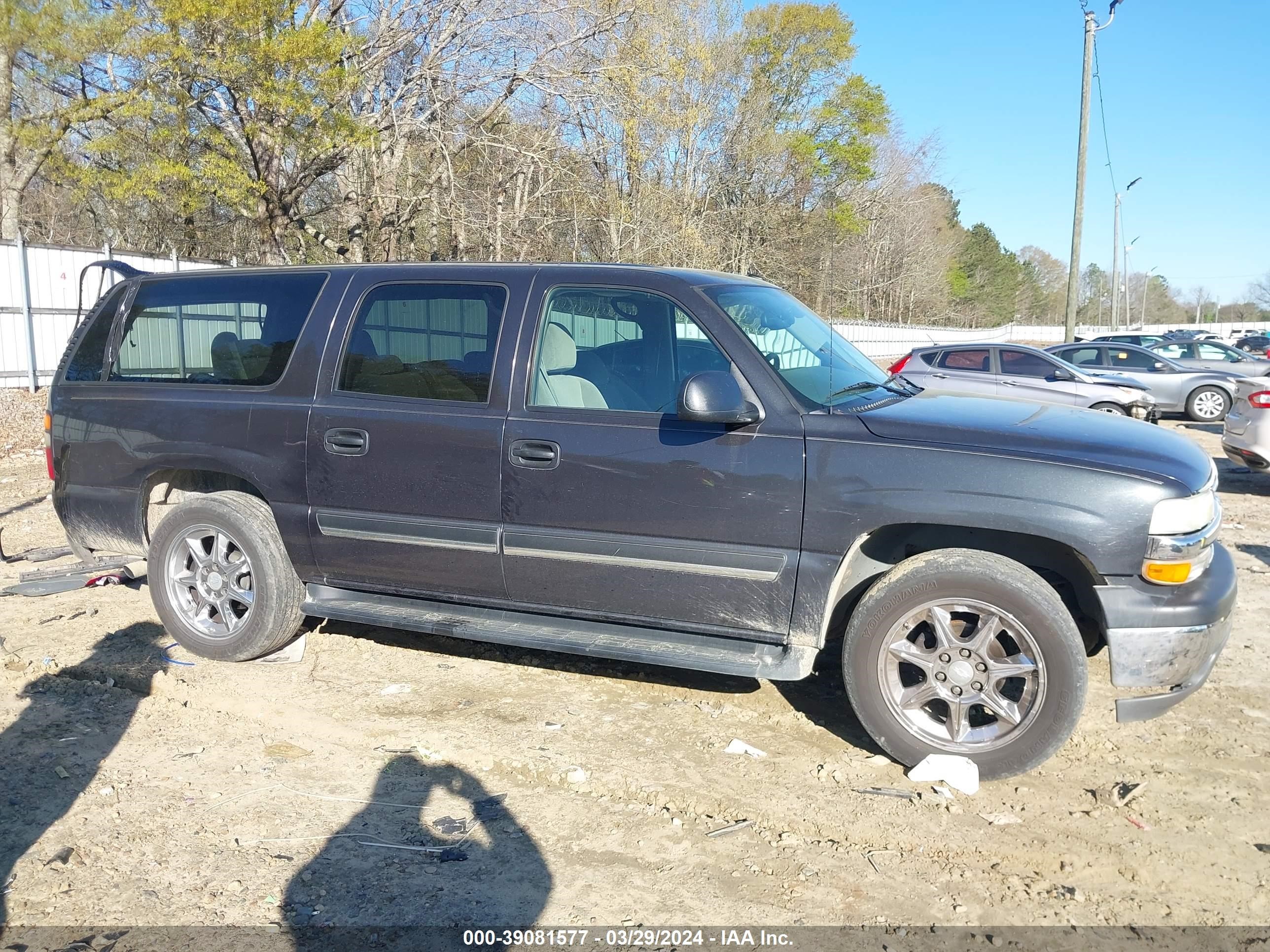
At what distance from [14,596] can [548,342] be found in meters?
4.00

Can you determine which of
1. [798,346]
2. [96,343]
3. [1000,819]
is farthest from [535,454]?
[96,343]

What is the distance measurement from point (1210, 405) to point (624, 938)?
1828 centimetres

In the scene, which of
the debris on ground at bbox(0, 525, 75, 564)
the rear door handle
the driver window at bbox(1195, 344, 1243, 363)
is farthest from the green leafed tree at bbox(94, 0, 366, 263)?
the driver window at bbox(1195, 344, 1243, 363)

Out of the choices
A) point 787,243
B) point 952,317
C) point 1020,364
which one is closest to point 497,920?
point 1020,364

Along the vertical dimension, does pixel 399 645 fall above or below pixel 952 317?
below

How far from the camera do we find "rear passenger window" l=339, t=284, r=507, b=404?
444 cm

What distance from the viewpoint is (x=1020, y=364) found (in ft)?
47.2

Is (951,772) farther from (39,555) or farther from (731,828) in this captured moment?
(39,555)

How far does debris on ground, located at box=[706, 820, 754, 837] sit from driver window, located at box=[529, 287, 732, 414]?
165cm

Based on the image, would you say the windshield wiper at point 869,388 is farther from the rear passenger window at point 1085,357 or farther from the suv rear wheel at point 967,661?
the rear passenger window at point 1085,357

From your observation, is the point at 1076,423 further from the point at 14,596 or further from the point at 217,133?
the point at 217,133

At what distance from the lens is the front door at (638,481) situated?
3906mm

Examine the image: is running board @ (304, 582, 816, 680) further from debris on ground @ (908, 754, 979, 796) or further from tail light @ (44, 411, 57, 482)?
tail light @ (44, 411, 57, 482)

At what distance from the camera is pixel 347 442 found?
4.57 meters
